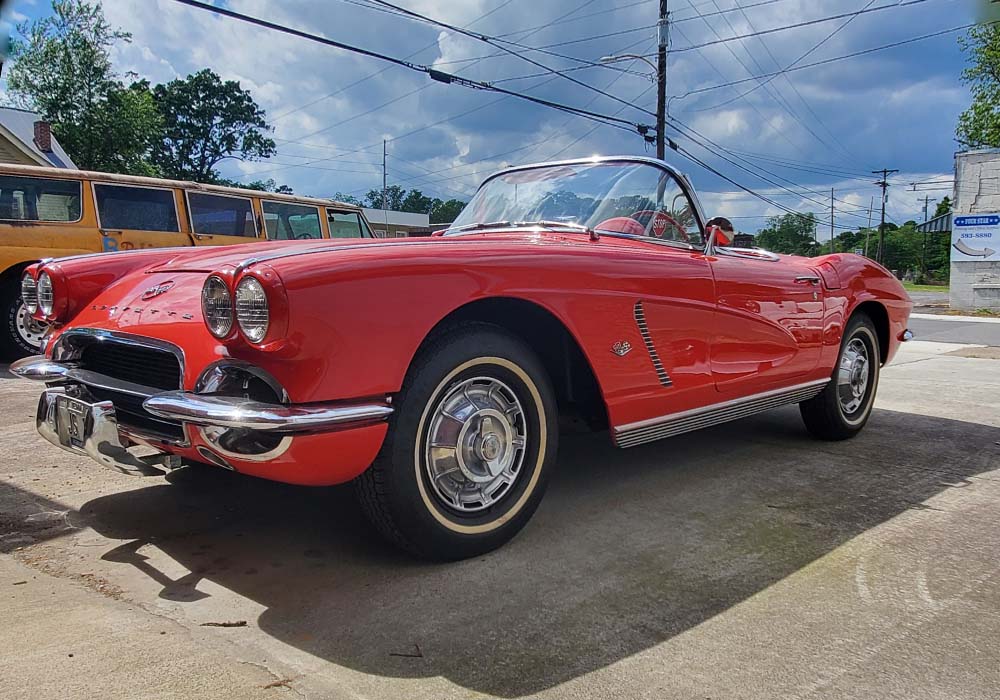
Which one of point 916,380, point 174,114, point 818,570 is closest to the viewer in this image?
point 818,570

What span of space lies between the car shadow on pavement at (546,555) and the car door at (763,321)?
1.70ft

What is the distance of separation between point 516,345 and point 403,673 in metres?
1.14

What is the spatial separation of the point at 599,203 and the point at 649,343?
94 centimetres

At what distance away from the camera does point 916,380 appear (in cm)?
716

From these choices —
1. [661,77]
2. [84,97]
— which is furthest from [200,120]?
[661,77]

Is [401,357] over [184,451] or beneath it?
over

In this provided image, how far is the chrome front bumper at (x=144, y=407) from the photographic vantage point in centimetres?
196

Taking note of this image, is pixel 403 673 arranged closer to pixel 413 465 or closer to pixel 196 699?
pixel 196 699

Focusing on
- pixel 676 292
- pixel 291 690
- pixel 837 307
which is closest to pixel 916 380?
pixel 837 307

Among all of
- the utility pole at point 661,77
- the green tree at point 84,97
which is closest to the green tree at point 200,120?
the green tree at point 84,97

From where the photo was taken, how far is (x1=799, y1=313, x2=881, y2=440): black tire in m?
4.37

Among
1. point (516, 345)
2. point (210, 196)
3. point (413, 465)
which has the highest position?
point (210, 196)

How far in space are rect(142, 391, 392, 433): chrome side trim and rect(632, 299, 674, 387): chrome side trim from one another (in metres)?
1.19

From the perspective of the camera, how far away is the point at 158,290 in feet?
8.82
